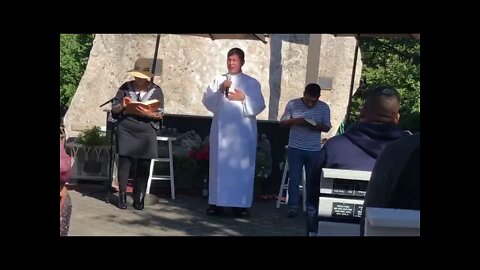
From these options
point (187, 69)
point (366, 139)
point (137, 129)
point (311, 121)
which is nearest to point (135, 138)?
point (137, 129)

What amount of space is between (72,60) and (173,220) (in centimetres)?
727

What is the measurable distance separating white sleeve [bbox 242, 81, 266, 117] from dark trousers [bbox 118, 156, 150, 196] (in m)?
1.10

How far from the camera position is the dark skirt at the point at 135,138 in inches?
271

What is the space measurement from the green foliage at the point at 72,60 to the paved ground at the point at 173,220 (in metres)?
5.26

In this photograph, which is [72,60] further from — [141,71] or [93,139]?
[141,71]

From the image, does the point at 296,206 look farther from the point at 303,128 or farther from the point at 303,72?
the point at 303,72

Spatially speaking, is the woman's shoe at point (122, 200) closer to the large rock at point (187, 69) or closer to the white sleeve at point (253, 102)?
the white sleeve at point (253, 102)

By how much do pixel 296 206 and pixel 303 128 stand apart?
0.76m

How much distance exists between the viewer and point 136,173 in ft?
23.0

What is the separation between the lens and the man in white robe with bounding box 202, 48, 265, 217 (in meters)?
6.81

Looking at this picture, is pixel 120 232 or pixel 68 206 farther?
pixel 120 232

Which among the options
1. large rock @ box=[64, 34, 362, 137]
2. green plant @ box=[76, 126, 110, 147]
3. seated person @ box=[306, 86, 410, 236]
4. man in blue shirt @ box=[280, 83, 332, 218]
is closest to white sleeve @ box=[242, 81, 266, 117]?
man in blue shirt @ box=[280, 83, 332, 218]
